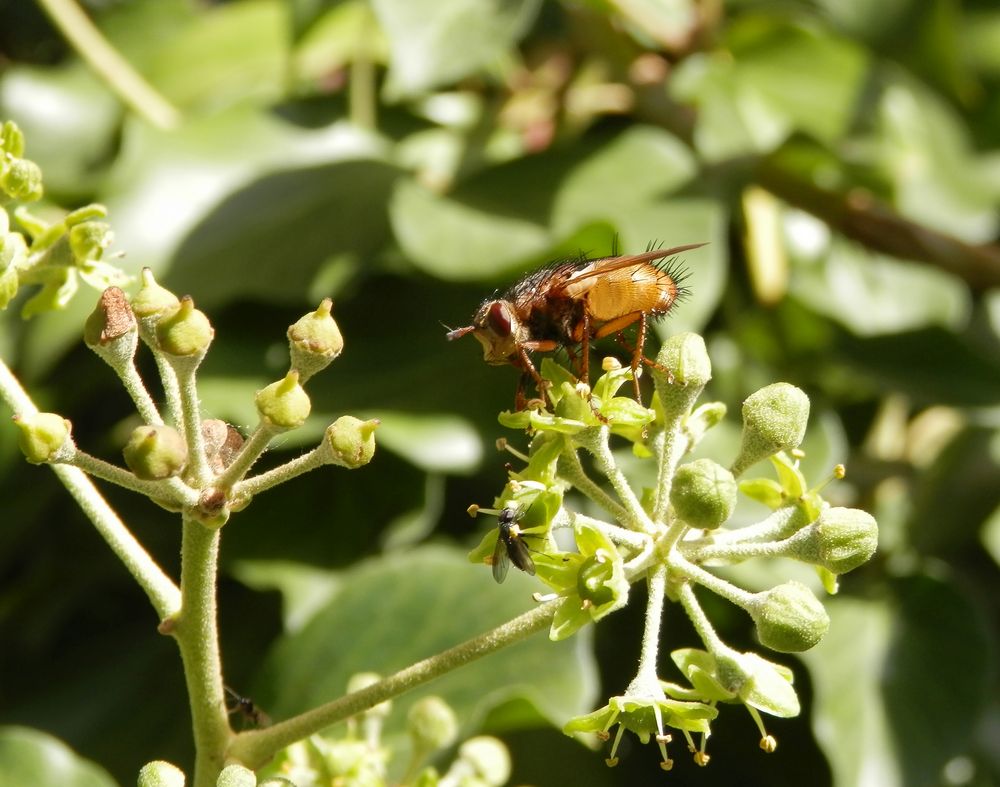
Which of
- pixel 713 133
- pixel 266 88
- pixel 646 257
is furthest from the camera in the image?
pixel 266 88

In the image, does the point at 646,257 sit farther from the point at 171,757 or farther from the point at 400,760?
the point at 171,757

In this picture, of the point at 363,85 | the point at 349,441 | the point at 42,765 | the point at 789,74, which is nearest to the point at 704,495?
the point at 349,441

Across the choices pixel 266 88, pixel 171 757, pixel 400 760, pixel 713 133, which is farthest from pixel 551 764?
pixel 266 88

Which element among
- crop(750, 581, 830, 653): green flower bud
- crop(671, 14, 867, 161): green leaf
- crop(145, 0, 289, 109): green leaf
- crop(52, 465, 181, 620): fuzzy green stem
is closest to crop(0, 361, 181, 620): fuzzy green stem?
crop(52, 465, 181, 620): fuzzy green stem

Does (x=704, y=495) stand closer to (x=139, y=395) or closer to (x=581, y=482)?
(x=581, y=482)

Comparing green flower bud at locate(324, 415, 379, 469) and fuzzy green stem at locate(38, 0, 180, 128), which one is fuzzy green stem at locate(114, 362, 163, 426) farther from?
fuzzy green stem at locate(38, 0, 180, 128)
